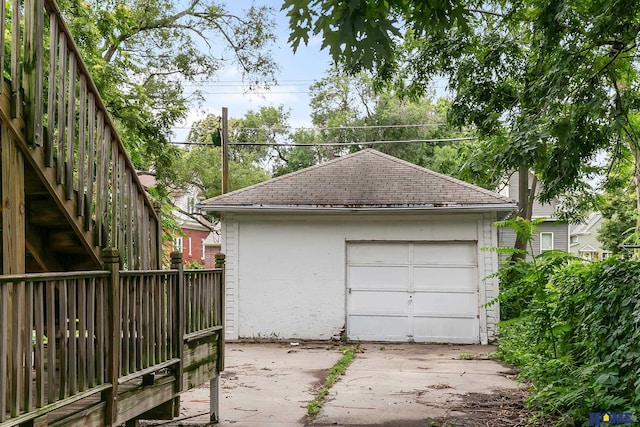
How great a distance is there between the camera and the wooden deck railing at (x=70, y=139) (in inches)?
148

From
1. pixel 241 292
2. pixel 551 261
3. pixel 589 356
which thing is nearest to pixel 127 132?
pixel 241 292

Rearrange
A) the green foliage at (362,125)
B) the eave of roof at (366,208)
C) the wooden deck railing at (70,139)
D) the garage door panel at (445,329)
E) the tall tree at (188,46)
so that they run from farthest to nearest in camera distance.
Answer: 1. the green foliage at (362,125)
2. the tall tree at (188,46)
3. the garage door panel at (445,329)
4. the eave of roof at (366,208)
5. the wooden deck railing at (70,139)

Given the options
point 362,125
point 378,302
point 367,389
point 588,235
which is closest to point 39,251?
point 367,389

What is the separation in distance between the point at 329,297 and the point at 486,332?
3325 millimetres

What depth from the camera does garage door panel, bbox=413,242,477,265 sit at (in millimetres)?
12750

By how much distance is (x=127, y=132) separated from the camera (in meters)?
10.6

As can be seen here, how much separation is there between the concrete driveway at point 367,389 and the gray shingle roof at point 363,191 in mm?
2997

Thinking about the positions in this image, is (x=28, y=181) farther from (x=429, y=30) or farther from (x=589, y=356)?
(x=589, y=356)

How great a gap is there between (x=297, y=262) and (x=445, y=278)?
3.17 m

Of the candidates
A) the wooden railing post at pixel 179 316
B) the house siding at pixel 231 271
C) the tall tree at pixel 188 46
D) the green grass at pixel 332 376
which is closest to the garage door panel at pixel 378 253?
the green grass at pixel 332 376

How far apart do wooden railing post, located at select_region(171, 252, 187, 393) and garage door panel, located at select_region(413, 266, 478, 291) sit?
27.0 ft

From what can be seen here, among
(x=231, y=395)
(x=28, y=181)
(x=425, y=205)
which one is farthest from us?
(x=425, y=205)

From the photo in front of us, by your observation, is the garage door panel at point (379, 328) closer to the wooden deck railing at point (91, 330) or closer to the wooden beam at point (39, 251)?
the wooden deck railing at point (91, 330)

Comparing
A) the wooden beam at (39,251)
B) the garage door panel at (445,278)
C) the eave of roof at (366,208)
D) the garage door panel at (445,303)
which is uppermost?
the eave of roof at (366,208)
